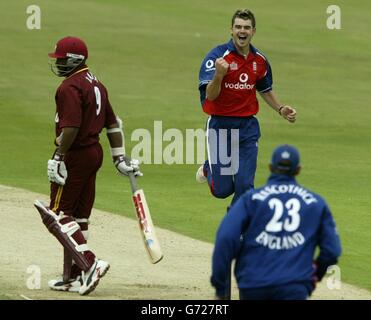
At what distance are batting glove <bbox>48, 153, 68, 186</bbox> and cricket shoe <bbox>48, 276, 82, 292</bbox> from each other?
39.6 inches

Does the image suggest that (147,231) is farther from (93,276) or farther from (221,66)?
(221,66)

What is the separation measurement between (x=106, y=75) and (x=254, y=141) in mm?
21247

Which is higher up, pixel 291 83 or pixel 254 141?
pixel 254 141

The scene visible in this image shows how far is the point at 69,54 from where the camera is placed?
12195 millimetres

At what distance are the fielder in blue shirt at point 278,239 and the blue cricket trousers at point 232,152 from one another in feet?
14.1

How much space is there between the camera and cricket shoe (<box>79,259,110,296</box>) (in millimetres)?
11875

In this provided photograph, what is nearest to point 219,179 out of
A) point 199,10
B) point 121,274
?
point 121,274

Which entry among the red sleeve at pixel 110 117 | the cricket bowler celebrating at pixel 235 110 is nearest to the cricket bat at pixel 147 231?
the red sleeve at pixel 110 117

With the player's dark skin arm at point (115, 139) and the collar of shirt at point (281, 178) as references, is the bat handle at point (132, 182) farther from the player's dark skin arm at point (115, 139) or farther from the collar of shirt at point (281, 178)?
the collar of shirt at point (281, 178)

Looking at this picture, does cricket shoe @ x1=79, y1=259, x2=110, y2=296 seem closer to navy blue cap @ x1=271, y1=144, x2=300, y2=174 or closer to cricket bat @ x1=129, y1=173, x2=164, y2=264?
cricket bat @ x1=129, y1=173, x2=164, y2=264

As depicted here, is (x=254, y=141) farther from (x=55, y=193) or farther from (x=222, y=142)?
(x=55, y=193)

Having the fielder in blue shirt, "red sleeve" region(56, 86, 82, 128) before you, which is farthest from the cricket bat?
the fielder in blue shirt

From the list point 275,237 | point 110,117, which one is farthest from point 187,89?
point 275,237

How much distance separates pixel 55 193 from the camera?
12172 millimetres
